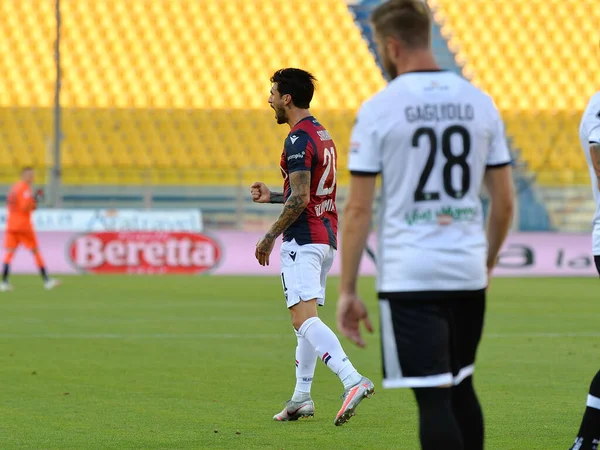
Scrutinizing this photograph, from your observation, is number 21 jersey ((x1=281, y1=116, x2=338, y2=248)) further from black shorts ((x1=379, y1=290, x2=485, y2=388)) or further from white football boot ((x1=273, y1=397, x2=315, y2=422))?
black shorts ((x1=379, y1=290, x2=485, y2=388))

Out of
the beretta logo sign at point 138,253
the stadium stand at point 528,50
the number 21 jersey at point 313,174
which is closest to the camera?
the number 21 jersey at point 313,174

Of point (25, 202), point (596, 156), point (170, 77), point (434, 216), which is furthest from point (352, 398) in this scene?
point (170, 77)

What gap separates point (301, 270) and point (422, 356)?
3.00 metres

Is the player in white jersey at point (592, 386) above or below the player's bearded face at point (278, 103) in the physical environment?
below

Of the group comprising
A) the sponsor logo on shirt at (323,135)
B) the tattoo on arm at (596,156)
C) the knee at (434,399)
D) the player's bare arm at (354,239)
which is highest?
the sponsor logo on shirt at (323,135)

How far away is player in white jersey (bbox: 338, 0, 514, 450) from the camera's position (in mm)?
3879

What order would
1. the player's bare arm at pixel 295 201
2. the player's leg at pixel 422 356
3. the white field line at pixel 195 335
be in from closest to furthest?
the player's leg at pixel 422 356 < the player's bare arm at pixel 295 201 < the white field line at pixel 195 335

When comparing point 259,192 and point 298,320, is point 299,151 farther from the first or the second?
point 298,320

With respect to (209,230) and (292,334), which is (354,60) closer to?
(209,230)

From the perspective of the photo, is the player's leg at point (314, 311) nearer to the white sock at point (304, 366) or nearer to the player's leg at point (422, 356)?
the white sock at point (304, 366)

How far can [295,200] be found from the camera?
6.60m

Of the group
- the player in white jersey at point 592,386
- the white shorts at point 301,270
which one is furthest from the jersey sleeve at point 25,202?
the player in white jersey at point 592,386

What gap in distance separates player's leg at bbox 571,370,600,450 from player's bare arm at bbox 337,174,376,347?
1886 millimetres

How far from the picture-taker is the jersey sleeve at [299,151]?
262 inches
